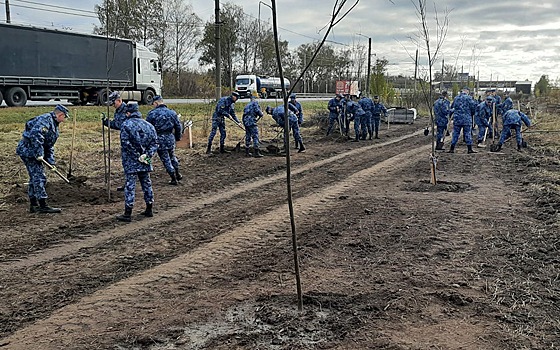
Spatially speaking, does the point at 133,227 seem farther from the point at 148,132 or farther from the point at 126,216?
the point at 148,132

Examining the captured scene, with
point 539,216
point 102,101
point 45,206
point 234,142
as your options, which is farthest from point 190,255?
point 102,101

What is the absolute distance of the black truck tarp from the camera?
24.3 m

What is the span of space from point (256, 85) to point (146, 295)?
44.4 m

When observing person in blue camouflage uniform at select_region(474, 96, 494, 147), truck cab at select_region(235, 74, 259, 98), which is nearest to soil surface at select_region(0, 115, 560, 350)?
person in blue camouflage uniform at select_region(474, 96, 494, 147)

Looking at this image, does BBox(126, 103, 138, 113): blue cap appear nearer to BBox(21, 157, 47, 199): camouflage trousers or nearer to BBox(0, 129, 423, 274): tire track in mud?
BBox(21, 157, 47, 199): camouflage trousers

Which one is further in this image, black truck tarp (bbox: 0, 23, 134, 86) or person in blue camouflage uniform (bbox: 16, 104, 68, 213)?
black truck tarp (bbox: 0, 23, 134, 86)

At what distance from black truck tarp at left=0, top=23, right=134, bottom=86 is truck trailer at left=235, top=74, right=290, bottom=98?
58.7 feet

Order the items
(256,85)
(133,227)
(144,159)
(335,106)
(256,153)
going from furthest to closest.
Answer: (256,85) → (335,106) → (256,153) → (144,159) → (133,227)

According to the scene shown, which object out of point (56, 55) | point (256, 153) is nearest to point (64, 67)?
point (56, 55)

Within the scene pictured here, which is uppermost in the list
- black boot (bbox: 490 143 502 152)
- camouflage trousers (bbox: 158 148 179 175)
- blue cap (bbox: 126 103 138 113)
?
blue cap (bbox: 126 103 138 113)

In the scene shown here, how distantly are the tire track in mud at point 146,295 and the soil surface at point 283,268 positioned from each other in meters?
0.02

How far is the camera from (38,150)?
8125mm

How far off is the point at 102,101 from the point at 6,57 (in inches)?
207

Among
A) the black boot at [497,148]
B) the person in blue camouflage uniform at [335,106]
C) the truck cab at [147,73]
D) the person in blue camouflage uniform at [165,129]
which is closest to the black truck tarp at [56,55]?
the truck cab at [147,73]
